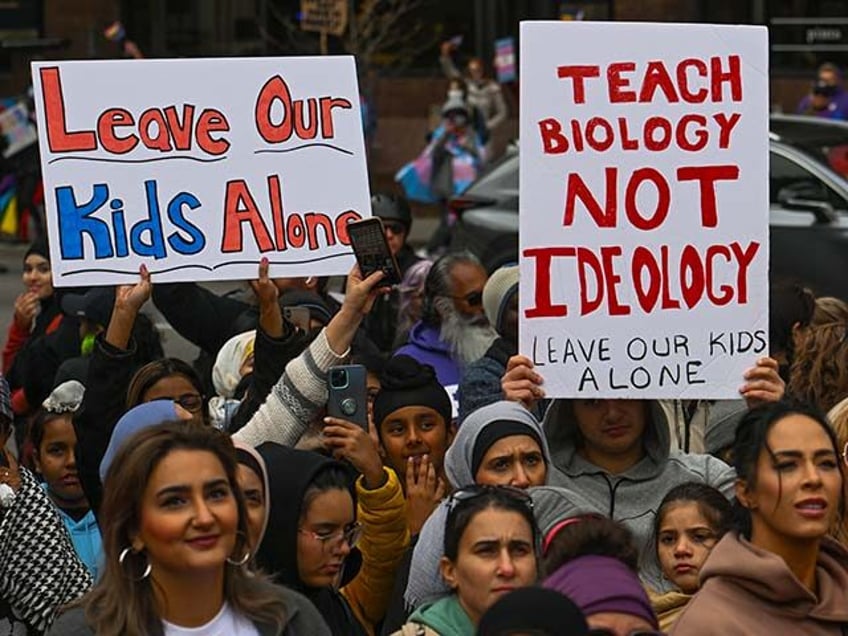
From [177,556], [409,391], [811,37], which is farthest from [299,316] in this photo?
[811,37]

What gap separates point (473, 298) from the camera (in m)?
8.59

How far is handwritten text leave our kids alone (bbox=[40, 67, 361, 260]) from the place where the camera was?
6.87 m

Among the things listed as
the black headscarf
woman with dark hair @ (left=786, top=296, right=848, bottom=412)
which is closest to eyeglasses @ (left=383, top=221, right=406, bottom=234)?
woman with dark hair @ (left=786, top=296, right=848, bottom=412)

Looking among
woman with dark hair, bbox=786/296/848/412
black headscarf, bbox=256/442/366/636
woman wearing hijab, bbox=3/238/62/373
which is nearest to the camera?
black headscarf, bbox=256/442/366/636

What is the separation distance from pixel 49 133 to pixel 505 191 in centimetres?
875

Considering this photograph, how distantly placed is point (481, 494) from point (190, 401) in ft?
5.85

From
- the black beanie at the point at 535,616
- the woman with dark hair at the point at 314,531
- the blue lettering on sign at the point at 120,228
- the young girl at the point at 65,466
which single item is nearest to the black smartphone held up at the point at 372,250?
the blue lettering on sign at the point at 120,228

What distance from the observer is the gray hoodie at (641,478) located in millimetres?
5914

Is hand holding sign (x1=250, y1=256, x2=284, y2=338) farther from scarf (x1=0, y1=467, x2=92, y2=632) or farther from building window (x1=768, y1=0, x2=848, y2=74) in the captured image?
building window (x1=768, y1=0, x2=848, y2=74)

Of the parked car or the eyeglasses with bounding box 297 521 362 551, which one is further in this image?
the parked car

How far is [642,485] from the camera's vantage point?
595 cm

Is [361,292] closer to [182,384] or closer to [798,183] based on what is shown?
[182,384]

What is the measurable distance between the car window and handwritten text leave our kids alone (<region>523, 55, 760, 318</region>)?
7850mm

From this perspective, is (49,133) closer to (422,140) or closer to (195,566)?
(195,566)
